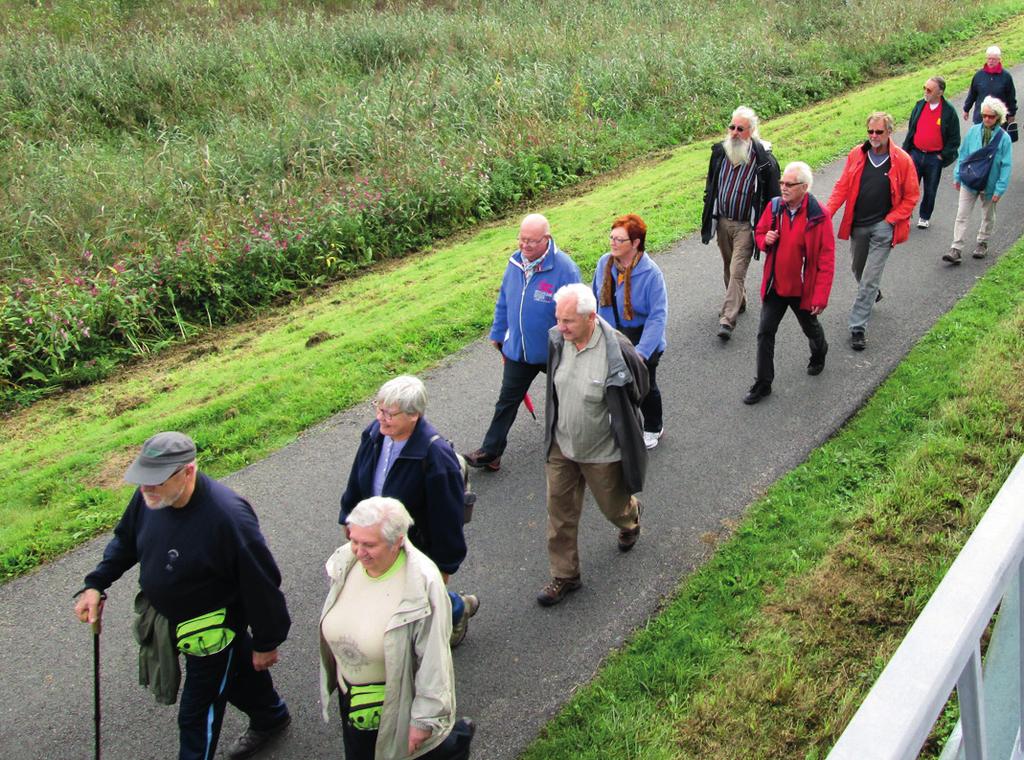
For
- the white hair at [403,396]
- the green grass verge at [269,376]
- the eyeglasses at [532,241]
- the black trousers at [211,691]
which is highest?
the eyeglasses at [532,241]

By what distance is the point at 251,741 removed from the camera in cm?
477

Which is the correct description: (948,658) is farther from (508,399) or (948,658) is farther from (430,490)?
(508,399)

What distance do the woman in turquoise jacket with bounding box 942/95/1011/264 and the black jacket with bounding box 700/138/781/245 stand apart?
116 inches

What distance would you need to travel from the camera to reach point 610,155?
1634cm

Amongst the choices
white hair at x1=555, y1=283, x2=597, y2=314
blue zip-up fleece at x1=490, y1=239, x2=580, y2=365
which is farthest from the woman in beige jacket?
blue zip-up fleece at x1=490, y1=239, x2=580, y2=365

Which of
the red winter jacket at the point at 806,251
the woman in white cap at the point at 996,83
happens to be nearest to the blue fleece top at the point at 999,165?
the woman in white cap at the point at 996,83

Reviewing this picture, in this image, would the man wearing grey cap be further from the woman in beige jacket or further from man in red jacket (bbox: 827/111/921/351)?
man in red jacket (bbox: 827/111/921/351)

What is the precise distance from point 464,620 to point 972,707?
163 inches

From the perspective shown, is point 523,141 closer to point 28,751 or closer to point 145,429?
point 145,429

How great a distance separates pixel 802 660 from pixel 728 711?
0.54m

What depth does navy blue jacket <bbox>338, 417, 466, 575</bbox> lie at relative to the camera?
183 inches

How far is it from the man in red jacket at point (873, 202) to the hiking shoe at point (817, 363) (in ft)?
1.90

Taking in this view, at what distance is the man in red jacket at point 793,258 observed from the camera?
7199mm

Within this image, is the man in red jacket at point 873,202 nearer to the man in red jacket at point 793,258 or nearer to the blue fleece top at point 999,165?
the man in red jacket at point 793,258
